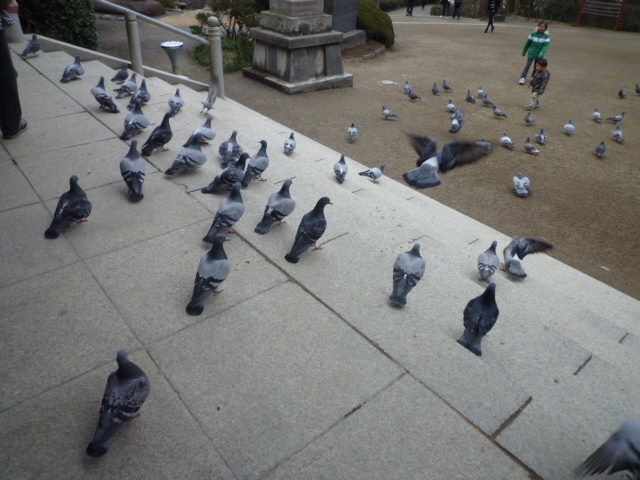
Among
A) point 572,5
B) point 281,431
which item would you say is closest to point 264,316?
point 281,431

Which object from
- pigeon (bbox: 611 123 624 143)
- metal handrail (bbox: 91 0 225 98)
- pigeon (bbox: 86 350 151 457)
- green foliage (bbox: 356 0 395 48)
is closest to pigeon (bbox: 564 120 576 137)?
pigeon (bbox: 611 123 624 143)

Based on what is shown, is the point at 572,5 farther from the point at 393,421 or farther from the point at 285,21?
the point at 393,421

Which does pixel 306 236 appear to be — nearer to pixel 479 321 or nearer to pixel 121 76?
pixel 479 321

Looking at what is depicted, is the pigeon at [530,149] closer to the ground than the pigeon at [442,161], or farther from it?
closer to the ground

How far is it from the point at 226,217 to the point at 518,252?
3349 mm

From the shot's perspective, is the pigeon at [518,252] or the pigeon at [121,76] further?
the pigeon at [121,76]

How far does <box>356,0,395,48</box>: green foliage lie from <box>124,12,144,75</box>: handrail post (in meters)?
9.96

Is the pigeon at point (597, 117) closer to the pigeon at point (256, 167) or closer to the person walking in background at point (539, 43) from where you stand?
the person walking in background at point (539, 43)

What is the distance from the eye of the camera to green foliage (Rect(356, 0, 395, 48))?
16312 mm

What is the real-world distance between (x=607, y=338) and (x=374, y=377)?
2.48 metres

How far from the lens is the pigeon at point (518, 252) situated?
482 cm

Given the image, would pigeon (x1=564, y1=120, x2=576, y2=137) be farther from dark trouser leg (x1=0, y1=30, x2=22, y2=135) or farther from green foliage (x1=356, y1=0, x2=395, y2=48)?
dark trouser leg (x1=0, y1=30, x2=22, y2=135)

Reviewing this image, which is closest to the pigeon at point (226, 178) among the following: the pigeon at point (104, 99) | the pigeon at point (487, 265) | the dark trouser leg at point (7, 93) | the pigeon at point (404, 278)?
the pigeon at point (404, 278)

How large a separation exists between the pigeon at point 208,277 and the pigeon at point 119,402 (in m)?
0.80
